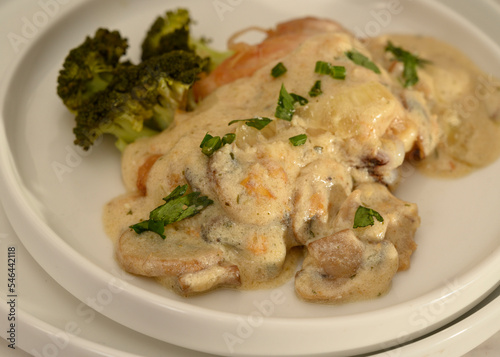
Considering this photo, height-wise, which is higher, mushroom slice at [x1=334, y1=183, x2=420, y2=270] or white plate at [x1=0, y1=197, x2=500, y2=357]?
mushroom slice at [x1=334, y1=183, x2=420, y2=270]

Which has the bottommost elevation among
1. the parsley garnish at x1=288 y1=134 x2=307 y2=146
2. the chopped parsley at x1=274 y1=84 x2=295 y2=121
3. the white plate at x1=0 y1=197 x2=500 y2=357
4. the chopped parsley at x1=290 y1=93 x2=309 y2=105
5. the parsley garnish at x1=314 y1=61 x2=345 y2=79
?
the white plate at x1=0 y1=197 x2=500 y2=357

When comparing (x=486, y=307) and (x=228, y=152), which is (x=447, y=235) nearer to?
(x=486, y=307)

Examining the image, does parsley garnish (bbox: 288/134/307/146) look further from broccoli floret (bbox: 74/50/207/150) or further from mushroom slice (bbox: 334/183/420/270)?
broccoli floret (bbox: 74/50/207/150)

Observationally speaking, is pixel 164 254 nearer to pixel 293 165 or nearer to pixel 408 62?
pixel 293 165

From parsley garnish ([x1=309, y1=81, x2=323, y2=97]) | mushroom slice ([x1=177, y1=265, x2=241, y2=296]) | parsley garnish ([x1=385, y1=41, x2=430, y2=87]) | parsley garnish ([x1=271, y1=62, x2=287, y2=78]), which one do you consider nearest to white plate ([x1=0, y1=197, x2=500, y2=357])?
mushroom slice ([x1=177, y1=265, x2=241, y2=296])

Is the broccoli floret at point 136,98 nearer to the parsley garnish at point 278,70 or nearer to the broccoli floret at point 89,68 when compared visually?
the broccoli floret at point 89,68

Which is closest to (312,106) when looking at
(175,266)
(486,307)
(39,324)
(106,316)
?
(175,266)

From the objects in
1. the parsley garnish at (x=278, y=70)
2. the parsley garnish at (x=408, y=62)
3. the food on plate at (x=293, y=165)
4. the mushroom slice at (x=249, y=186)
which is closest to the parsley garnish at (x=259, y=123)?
the food on plate at (x=293, y=165)
